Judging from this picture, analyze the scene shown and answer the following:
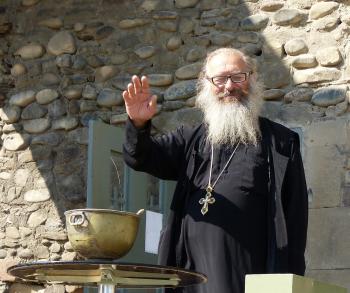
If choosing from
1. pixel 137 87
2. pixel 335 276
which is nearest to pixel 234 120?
pixel 137 87

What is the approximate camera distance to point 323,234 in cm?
514

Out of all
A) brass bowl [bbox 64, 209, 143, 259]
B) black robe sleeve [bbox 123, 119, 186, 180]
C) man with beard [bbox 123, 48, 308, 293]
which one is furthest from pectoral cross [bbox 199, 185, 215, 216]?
brass bowl [bbox 64, 209, 143, 259]

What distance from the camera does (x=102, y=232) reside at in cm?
334

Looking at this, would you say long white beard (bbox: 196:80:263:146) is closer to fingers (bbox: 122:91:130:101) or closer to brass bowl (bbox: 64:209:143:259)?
fingers (bbox: 122:91:130:101)

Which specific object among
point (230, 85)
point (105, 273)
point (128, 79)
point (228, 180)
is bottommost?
point (105, 273)

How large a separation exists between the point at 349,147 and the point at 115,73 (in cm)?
158

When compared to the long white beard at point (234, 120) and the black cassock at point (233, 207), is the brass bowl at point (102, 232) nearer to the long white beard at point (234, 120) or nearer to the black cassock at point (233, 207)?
the black cassock at point (233, 207)

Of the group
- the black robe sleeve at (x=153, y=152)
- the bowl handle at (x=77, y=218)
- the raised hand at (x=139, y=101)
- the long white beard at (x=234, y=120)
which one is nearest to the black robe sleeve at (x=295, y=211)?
the long white beard at (x=234, y=120)

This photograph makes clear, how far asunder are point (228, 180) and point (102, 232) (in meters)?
1.06

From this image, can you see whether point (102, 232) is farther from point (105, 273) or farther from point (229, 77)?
point (229, 77)

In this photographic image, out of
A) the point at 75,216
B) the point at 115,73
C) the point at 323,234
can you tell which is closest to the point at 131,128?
the point at 75,216

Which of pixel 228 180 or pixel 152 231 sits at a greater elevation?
pixel 228 180

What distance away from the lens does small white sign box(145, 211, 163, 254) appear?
5.14 meters

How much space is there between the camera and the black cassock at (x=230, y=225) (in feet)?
13.6
